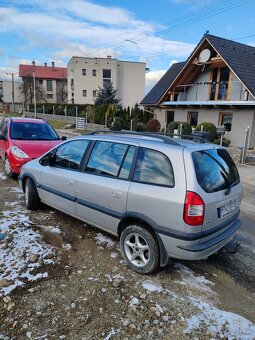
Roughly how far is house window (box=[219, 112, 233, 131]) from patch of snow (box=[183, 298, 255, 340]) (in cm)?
1644

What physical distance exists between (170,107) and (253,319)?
20.6 m

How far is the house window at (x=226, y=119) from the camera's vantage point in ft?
58.6

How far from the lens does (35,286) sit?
10.2ft

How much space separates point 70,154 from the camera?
14.7ft

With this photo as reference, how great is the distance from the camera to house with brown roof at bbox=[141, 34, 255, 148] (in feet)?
54.2

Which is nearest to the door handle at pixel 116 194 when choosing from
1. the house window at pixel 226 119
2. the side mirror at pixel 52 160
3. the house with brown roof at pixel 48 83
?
the side mirror at pixel 52 160

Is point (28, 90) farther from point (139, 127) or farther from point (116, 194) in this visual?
point (116, 194)

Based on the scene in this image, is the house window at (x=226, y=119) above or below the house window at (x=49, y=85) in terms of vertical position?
below

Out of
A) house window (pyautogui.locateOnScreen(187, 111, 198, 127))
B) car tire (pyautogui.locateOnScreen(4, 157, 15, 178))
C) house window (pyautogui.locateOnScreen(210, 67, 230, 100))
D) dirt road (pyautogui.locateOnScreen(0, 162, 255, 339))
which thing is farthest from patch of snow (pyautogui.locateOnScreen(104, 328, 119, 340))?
house window (pyautogui.locateOnScreen(187, 111, 198, 127))

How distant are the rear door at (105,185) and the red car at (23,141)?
349cm

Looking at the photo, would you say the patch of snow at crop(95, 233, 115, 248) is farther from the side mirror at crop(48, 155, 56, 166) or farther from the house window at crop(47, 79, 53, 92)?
the house window at crop(47, 79, 53, 92)

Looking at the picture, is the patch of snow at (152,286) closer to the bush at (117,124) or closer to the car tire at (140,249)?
the car tire at (140,249)

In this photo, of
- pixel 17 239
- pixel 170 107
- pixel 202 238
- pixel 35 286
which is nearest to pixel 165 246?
pixel 202 238

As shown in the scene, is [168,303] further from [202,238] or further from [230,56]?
[230,56]
